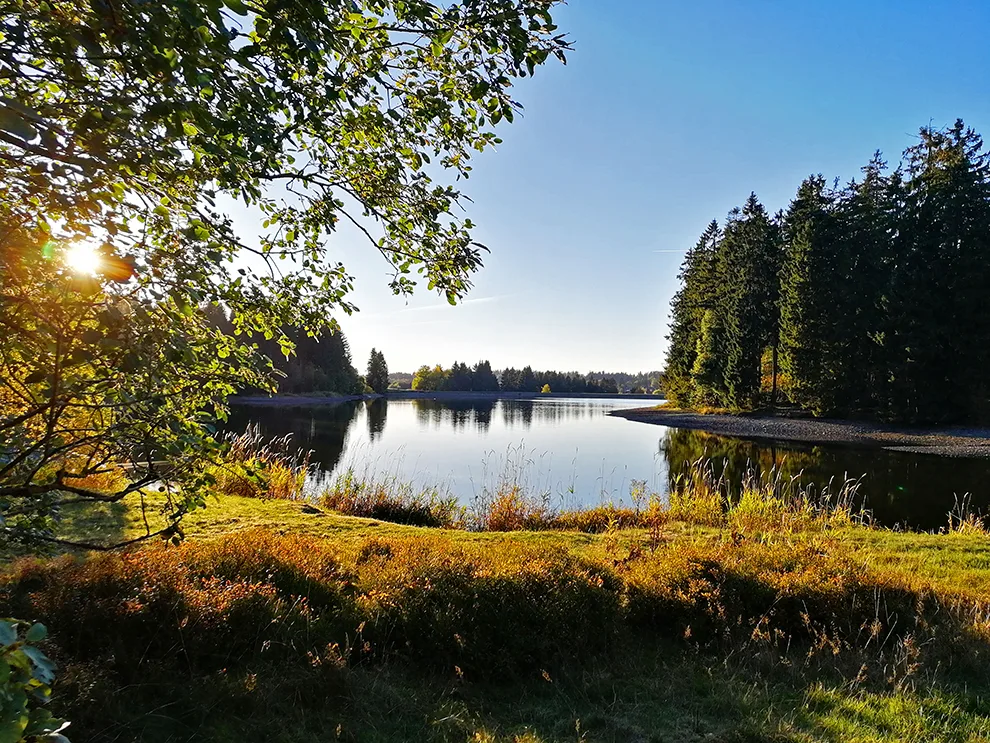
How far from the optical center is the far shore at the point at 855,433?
25.4m

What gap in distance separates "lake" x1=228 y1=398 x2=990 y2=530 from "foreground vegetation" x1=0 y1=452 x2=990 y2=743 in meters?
6.59

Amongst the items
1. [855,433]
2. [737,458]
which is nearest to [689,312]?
[855,433]

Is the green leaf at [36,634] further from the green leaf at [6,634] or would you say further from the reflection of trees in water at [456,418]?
the reflection of trees in water at [456,418]

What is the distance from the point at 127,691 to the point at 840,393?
133 feet

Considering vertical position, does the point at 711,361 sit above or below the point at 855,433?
above

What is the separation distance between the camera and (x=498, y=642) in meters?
4.61

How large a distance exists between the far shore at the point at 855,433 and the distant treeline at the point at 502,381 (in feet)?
270

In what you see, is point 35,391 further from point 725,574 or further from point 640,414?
point 640,414

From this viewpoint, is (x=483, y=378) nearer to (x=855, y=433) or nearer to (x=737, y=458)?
(x=855, y=433)

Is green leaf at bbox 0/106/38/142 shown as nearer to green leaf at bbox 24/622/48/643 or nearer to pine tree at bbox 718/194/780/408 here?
green leaf at bbox 24/622/48/643

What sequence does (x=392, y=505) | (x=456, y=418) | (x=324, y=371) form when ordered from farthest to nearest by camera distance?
1. (x=324, y=371)
2. (x=456, y=418)
3. (x=392, y=505)

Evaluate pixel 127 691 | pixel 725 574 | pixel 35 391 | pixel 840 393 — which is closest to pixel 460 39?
pixel 35 391

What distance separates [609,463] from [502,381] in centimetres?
10722

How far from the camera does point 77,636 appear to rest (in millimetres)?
3609
